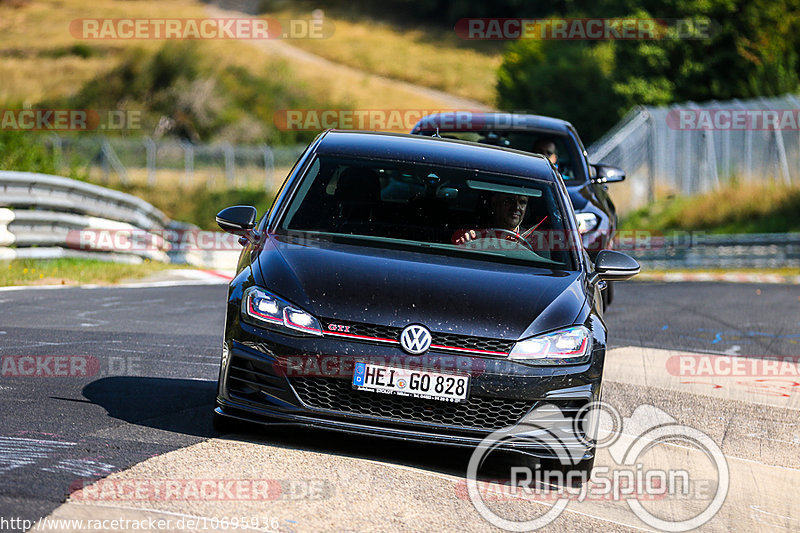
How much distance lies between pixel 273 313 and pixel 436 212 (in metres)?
1.42

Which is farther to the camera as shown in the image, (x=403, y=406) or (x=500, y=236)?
(x=500, y=236)

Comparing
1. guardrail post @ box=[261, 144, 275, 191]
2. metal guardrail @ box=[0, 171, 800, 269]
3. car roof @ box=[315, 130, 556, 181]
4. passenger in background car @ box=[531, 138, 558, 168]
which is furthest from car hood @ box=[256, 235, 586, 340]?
guardrail post @ box=[261, 144, 275, 191]

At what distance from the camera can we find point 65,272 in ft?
48.0

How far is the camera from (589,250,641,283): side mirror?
275 inches

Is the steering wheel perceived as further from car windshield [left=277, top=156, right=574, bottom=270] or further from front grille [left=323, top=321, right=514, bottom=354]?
front grille [left=323, top=321, right=514, bottom=354]

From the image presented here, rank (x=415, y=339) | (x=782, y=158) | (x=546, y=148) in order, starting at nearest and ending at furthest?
(x=415, y=339)
(x=546, y=148)
(x=782, y=158)

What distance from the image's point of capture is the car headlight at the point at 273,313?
5.91 meters

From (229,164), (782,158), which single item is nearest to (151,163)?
(229,164)

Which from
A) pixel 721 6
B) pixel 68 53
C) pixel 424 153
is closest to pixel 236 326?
pixel 424 153

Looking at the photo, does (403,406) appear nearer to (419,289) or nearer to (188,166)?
(419,289)

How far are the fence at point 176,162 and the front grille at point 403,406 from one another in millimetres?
31285

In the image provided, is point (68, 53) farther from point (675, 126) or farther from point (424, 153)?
point (424, 153)

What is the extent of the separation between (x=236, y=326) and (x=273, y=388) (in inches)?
13.9

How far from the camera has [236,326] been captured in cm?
606
